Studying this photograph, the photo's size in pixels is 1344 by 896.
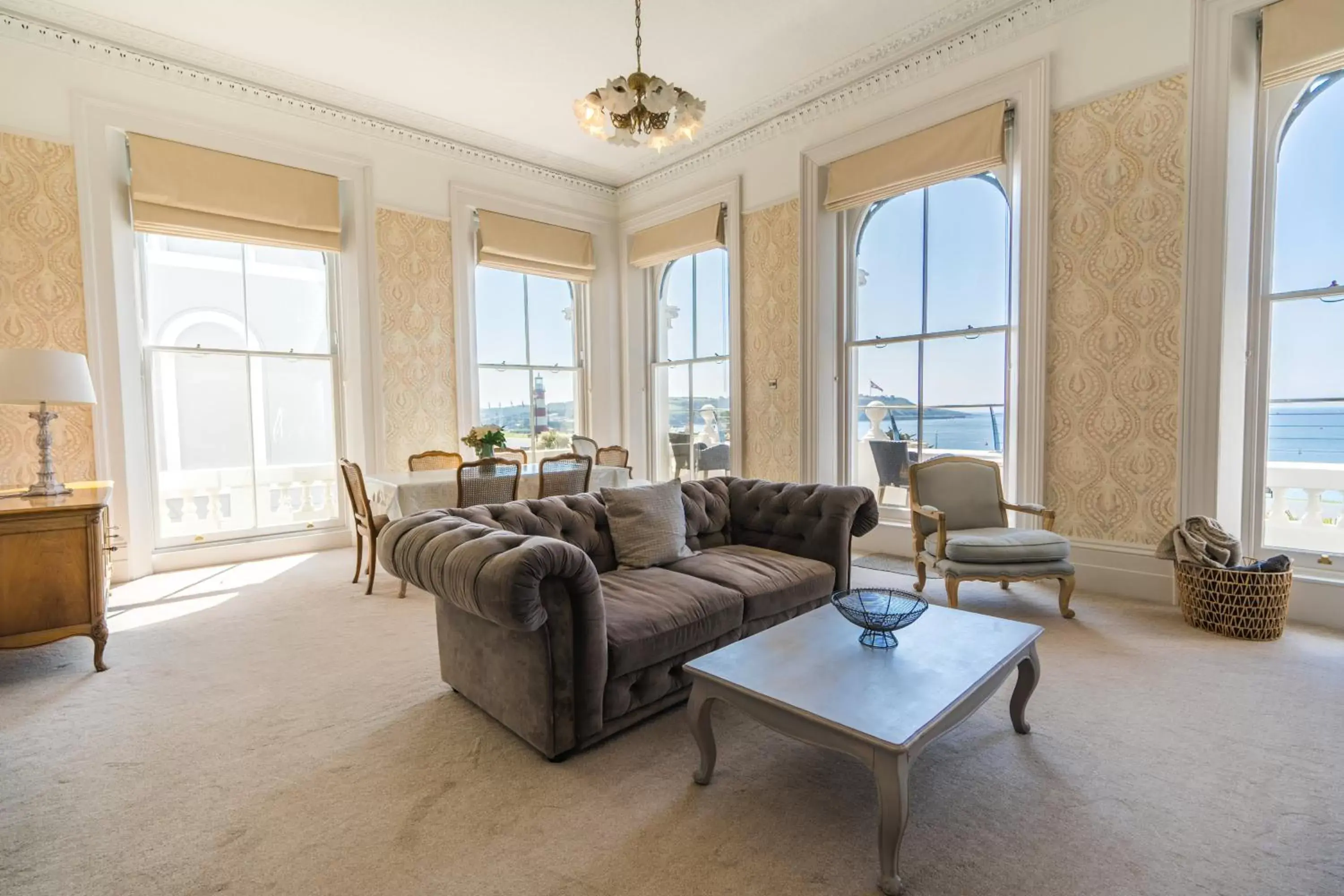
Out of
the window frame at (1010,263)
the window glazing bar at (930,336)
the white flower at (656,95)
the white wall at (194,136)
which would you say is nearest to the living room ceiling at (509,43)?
the white wall at (194,136)

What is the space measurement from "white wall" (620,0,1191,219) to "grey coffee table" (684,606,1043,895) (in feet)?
11.1

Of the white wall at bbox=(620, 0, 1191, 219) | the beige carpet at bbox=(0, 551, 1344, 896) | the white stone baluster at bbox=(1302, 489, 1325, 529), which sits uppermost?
the white wall at bbox=(620, 0, 1191, 219)

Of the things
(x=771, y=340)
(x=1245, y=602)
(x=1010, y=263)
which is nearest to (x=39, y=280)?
(x=771, y=340)

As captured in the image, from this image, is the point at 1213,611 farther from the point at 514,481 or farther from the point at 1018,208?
the point at 514,481

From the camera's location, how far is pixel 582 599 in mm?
2018

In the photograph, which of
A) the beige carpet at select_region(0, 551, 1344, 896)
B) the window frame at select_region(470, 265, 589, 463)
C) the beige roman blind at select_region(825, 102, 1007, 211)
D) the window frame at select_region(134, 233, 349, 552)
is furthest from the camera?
the window frame at select_region(470, 265, 589, 463)

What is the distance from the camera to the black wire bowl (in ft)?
6.44

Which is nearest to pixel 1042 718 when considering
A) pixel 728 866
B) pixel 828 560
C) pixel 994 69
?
pixel 828 560

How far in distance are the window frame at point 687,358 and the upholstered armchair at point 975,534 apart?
2.14 m

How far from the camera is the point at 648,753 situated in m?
2.10

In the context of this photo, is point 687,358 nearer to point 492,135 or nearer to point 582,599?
point 492,135

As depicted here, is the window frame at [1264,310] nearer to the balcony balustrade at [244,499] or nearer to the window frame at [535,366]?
the window frame at [535,366]

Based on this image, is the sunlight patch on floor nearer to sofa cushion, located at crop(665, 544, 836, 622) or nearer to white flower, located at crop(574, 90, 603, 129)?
sofa cushion, located at crop(665, 544, 836, 622)

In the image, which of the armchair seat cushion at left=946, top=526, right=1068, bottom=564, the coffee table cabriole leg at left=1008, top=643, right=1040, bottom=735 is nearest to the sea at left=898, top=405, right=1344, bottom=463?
the armchair seat cushion at left=946, top=526, right=1068, bottom=564
